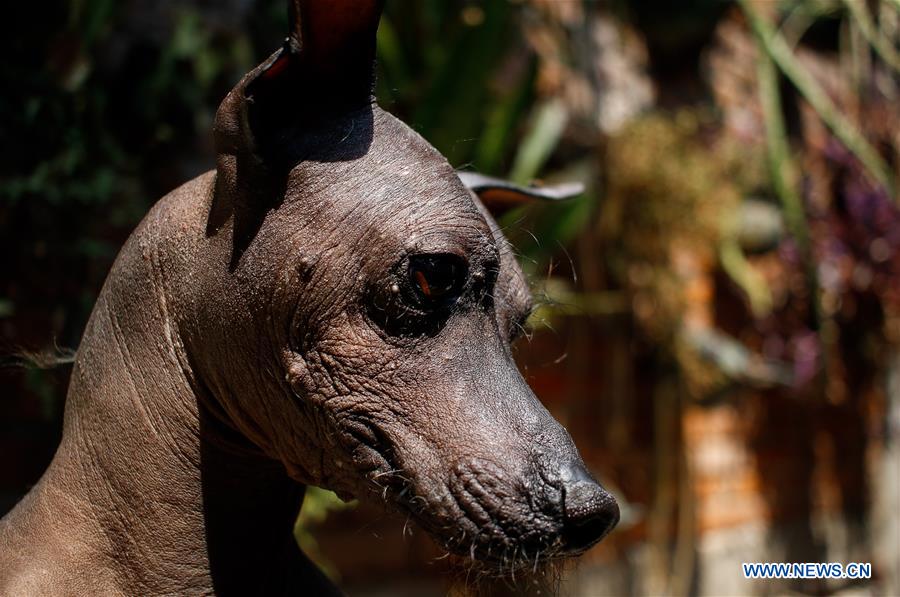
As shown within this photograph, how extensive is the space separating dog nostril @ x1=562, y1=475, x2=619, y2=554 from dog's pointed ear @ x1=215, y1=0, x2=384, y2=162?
1.68ft

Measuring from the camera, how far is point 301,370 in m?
1.07

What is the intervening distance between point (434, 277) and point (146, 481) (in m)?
0.45

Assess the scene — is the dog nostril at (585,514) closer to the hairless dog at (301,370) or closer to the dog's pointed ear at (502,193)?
the hairless dog at (301,370)

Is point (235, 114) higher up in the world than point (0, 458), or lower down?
higher up

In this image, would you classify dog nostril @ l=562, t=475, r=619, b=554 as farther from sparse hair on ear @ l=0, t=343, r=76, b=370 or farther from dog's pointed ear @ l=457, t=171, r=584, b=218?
sparse hair on ear @ l=0, t=343, r=76, b=370

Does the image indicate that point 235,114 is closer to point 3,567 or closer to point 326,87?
point 326,87

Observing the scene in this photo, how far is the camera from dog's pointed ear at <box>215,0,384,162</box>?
39.3 inches

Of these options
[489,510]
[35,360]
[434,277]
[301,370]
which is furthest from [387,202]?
[35,360]

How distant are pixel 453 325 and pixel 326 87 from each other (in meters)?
0.31

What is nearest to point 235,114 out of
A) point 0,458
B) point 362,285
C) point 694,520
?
point 362,285

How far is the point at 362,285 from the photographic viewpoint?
3.45 ft

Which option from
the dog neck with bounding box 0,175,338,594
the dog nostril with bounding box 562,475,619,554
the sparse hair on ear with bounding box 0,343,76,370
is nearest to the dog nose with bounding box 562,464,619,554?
the dog nostril with bounding box 562,475,619,554

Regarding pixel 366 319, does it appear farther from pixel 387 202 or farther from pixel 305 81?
pixel 305 81

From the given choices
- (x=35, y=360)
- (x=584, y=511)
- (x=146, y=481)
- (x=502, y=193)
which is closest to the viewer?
(x=584, y=511)
